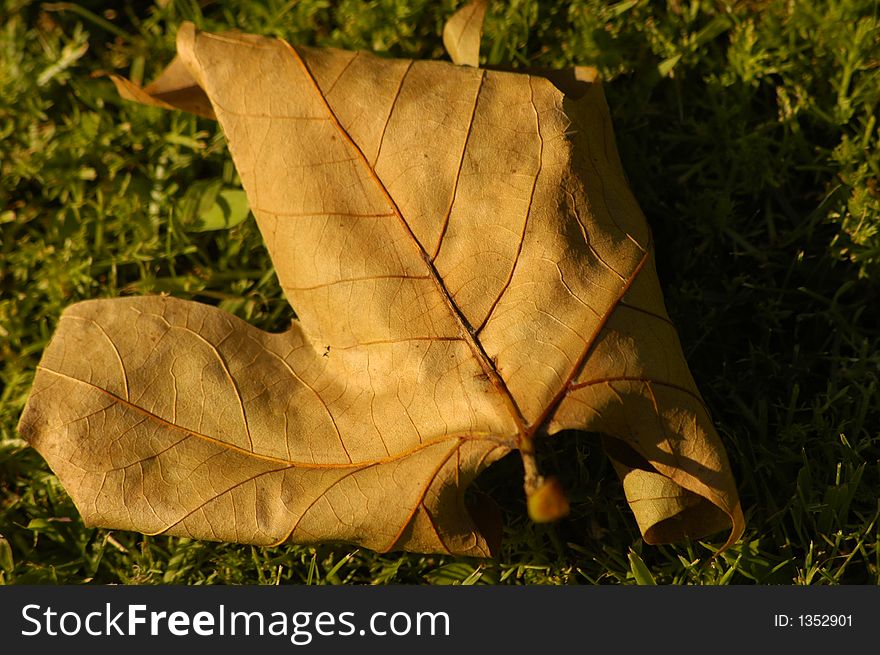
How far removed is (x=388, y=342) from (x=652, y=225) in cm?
109

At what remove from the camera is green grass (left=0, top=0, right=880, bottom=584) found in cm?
257

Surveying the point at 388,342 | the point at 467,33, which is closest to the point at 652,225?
the point at 467,33

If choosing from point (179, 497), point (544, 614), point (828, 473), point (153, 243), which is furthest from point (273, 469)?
point (828, 473)

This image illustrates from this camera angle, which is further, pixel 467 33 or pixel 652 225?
pixel 652 225

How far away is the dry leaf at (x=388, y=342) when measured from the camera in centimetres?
212

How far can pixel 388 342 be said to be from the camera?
2.22 m

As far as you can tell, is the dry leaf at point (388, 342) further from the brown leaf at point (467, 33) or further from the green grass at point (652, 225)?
the green grass at point (652, 225)

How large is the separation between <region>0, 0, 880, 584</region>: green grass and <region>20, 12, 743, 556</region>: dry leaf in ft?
1.21

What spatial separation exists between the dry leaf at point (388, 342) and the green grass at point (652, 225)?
37 centimetres

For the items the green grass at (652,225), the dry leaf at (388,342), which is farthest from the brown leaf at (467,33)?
the green grass at (652,225)

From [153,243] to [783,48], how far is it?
2131 mm

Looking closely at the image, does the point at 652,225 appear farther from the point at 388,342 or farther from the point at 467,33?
the point at 388,342

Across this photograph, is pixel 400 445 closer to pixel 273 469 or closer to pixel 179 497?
pixel 273 469

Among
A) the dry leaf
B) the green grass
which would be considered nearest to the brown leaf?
the dry leaf
